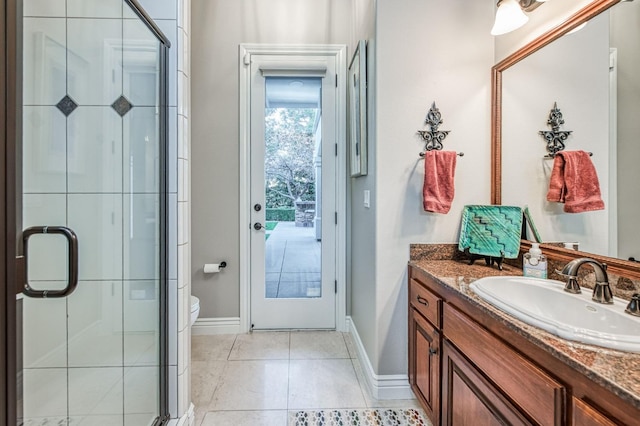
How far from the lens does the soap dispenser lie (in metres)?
1.32

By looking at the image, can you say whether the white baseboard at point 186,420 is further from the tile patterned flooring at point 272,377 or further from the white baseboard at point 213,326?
the white baseboard at point 213,326

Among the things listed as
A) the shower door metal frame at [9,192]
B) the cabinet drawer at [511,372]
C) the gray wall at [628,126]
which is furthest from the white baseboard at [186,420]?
the gray wall at [628,126]

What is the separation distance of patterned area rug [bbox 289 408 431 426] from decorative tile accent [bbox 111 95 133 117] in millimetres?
1807

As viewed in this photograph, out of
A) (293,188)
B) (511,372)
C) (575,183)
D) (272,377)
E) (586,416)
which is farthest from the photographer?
(293,188)

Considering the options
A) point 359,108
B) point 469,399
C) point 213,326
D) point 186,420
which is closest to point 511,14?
point 359,108

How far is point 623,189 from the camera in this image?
1.08 m

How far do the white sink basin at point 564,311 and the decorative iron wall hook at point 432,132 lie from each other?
806 mm

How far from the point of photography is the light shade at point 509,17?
57.7 inches

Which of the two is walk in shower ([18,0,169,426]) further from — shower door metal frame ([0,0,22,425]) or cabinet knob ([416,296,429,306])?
cabinet knob ([416,296,429,306])

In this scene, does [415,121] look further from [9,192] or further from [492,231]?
[9,192]

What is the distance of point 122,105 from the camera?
1431 mm

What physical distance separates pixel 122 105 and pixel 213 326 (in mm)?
1876

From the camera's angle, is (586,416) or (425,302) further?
(425,302)

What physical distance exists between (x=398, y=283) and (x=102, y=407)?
5.17 feet
